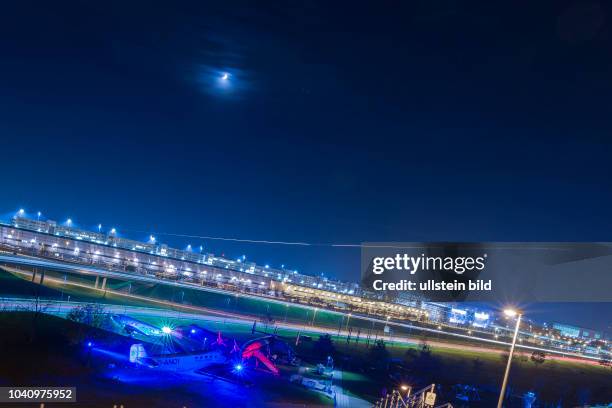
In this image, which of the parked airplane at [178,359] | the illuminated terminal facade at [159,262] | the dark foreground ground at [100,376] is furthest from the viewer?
the illuminated terminal facade at [159,262]

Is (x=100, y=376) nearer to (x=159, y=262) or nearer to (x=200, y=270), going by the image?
(x=159, y=262)

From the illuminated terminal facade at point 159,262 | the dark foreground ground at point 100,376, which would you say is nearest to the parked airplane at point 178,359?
the dark foreground ground at point 100,376

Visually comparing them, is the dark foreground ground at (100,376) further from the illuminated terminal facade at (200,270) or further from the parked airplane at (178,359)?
the illuminated terminal facade at (200,270)

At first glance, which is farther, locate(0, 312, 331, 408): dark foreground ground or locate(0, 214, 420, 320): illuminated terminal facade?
locate(0, 214, 420, 320): illuminated terminal facade

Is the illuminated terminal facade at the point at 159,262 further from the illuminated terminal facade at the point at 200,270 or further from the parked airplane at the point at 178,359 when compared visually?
the parked airplane at the point at 178,359

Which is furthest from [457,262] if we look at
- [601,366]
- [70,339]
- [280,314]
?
[601,366]

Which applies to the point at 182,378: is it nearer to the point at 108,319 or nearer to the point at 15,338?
the point at 15,338

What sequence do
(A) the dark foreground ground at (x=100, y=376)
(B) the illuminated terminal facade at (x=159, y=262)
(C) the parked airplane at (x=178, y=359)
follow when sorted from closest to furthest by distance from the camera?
(A) the dark foreground ground at (x=100, y=376)
(C) the parked airplane at (x=178, y=359)
(B) the illuminated terminal facade at (x=159, y=262)

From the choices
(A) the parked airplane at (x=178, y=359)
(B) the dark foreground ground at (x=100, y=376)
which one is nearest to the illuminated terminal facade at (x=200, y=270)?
(B) the dark foreground ground at (x=100, y=376)

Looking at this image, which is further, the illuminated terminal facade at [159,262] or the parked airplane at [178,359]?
the illuminated terminal facade at [159,262]

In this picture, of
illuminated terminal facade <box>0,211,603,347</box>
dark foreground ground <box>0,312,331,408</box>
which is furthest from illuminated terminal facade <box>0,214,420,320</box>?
dark foreground ground <box>0,312,331,408</box>

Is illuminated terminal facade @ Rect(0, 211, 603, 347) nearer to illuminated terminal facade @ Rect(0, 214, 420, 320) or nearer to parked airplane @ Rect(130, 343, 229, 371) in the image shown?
illuminated terminal facade @ Rect(0, 214, 420, 320)
